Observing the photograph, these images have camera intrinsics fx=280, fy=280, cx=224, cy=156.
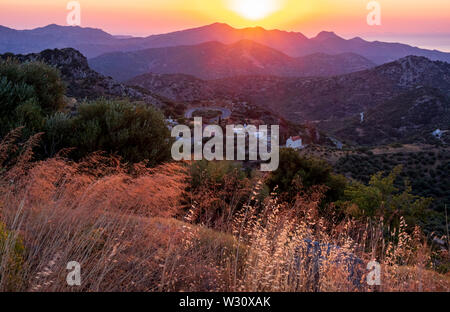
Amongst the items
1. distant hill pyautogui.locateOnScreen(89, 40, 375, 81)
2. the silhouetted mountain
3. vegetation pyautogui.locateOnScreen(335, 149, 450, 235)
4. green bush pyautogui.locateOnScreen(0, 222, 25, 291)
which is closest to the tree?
green bush pyautogui.locateOnScreen(0, 222, 25, 291)

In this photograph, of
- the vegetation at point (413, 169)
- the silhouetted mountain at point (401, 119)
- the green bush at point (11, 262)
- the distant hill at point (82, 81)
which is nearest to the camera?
the green bush at point (11, 262)

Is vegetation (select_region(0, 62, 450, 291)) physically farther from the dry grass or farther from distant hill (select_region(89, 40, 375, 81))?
distant hill (select_region(89, 40, 375, 81))

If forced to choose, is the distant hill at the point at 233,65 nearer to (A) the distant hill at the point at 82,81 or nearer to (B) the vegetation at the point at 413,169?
(A) the distant hill at the point at 82,81

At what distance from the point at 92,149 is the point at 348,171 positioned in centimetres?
2498

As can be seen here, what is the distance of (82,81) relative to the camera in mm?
52219

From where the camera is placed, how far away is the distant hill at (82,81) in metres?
46.5

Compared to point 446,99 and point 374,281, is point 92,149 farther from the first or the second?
point 446,99

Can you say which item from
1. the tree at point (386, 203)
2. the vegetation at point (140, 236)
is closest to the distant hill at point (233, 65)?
the tree at point (386, 203)

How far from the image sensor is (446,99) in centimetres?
6862

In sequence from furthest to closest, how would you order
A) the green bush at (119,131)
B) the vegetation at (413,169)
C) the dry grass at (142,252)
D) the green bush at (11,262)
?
the vegetation at (413,169) < the green bush at (119,131) < the dry grass at (142,252) < the green bush at (11,262)

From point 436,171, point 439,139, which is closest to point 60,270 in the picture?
point 436,171

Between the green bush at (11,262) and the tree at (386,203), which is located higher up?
the green bush at (11,262)

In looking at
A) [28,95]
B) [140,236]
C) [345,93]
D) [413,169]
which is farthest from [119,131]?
[345,93]

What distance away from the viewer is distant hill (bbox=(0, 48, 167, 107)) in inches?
1832
